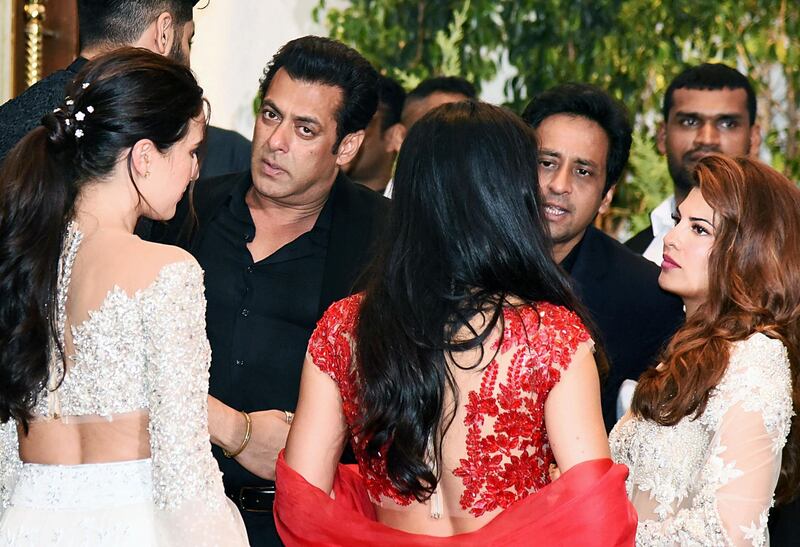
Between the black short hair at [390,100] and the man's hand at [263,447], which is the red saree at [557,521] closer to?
the man's hand at [263,447]

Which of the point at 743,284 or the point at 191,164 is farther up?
the point at 191,164

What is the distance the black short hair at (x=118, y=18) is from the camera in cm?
299

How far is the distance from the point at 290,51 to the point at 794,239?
62.3 inches

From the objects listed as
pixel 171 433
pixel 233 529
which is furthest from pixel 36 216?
pixel 233 529

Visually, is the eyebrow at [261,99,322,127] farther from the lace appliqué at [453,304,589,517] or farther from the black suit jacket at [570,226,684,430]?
the lace appliqué at [453,304,589,517]

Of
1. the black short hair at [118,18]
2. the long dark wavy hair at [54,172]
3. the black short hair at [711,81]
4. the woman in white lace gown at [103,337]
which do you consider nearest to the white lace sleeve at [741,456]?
the woman in white lace gown at [103,337]

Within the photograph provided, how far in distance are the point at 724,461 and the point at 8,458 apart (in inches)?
60.0

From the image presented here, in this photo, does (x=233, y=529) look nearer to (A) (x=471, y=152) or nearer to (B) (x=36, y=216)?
(B) (x=36, y=216)

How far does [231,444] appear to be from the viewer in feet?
8.81

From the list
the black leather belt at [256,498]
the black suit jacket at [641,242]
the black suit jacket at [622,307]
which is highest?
the black suit jacket at [622,307]

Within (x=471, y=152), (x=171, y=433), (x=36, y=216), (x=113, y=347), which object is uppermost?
Result: (x=471, y=152)

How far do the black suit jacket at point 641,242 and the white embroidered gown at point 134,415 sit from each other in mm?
2864

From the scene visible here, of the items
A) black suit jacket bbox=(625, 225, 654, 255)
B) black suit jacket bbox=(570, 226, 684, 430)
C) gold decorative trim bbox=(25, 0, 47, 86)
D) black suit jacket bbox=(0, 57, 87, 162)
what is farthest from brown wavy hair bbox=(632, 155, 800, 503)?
gold decorative trim bbox=(25, 0, 47, 86)

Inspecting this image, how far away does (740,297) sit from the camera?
275 centimetres
